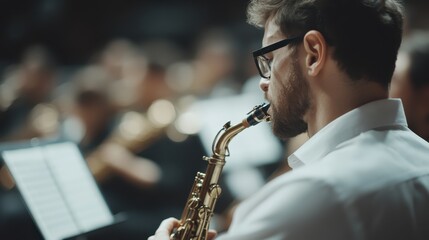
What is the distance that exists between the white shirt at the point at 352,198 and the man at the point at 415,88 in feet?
2.51

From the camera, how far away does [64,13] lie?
575 cm

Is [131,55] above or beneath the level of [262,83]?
above

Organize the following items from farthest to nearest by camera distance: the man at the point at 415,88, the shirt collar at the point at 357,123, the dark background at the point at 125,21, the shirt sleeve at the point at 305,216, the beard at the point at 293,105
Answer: the dark background at the point at 125,21
the man at the point at 415,88
the beard at the point at 293,105
the shirt collar at the point at 357,123
the shirt sleeve at the point at 305,216

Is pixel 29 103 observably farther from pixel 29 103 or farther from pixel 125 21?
pixel 125 21

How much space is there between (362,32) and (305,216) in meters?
0.43

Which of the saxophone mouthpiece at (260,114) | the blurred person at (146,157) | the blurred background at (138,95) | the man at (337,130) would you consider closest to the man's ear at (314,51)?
the man at (337,130)

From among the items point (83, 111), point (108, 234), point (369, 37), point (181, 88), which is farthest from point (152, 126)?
point (369, 37)

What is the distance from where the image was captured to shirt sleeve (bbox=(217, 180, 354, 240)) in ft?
3.70

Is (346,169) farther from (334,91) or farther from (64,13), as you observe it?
(64,13)

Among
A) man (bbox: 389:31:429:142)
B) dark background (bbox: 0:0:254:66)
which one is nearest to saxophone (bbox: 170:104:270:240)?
man (bbox: 389:31:429:142)

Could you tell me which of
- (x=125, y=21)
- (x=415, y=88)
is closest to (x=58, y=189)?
(x=415, y=88)

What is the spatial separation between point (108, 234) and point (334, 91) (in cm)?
161

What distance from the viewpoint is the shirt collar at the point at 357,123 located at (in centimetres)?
130

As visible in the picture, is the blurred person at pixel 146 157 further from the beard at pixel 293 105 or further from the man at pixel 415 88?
the beard at pixel 293 105
